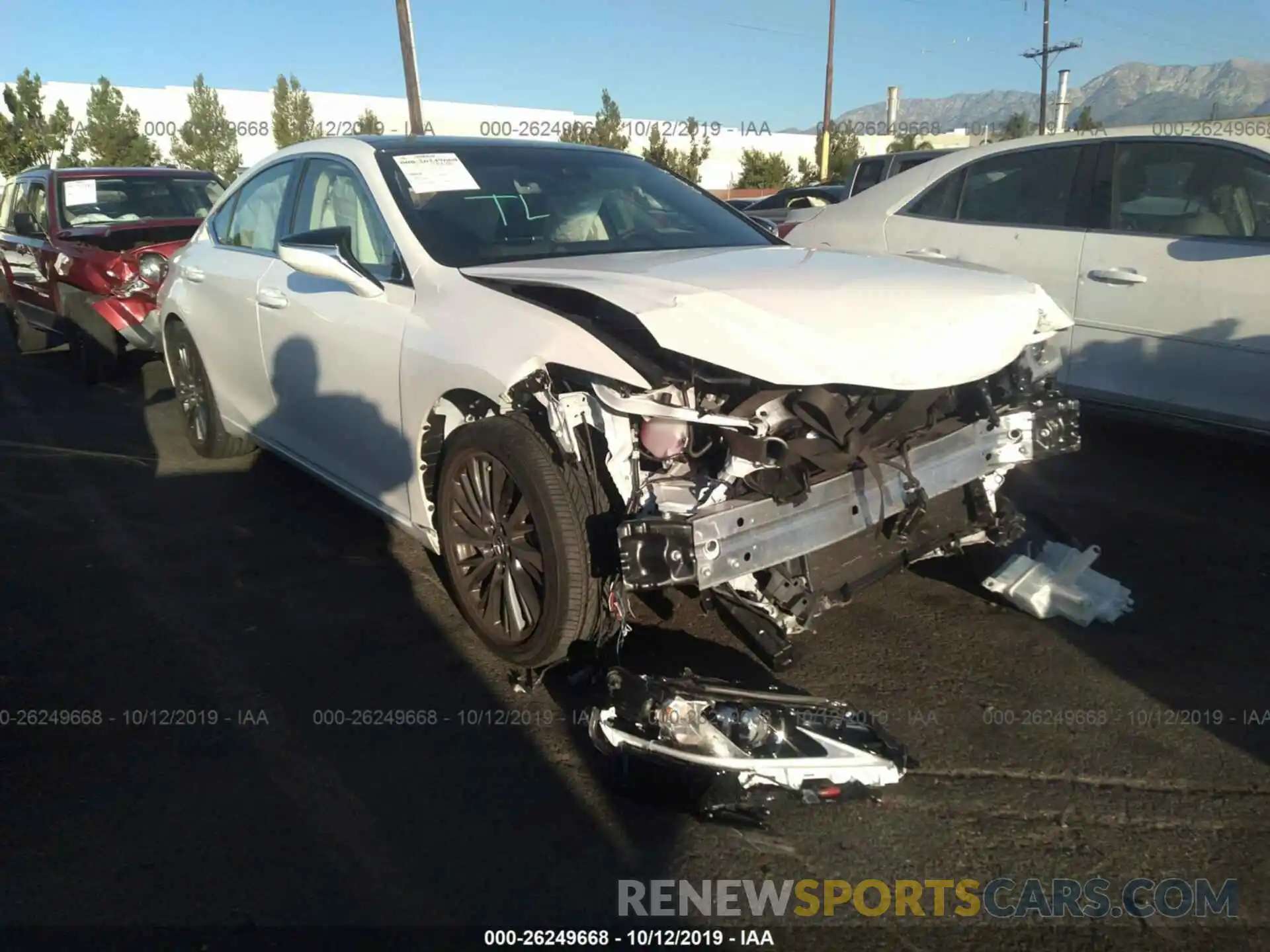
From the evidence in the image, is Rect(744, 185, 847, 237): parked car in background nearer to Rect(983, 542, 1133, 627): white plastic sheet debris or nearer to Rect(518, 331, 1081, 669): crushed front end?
Rect(983, 542, 1133, 627): white plastic sheet debris

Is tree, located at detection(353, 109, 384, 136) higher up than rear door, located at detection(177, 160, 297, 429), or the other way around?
tree, located at detection(353, 109, 384, 136)

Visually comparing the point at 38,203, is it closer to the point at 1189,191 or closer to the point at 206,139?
the point at 1189,191

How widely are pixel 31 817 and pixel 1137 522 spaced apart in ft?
14.1

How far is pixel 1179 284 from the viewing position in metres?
4.83

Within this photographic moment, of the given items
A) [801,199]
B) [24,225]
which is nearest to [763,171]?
[801,199]

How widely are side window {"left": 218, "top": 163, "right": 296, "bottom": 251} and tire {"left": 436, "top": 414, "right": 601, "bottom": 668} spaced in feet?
6.69

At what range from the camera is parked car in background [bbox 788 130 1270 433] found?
465 cm

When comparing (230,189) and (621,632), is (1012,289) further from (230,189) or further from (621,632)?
(230,189)

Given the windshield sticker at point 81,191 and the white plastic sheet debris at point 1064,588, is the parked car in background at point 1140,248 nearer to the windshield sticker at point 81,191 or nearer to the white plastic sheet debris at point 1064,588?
the white plastic sheet debris at point 1064,588

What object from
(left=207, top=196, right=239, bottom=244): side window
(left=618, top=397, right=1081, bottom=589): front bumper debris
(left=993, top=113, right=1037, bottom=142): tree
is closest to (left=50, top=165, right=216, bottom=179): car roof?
(left=207, top=196, right=239, bottom=244): side window

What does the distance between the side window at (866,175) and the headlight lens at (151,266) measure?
766cm

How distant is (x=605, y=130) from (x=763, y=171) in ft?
21.6

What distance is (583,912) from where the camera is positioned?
7.66 feet

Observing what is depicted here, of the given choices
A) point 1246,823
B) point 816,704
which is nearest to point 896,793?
point 816,704
